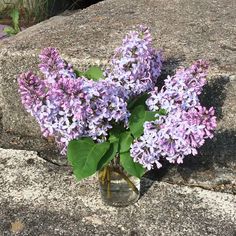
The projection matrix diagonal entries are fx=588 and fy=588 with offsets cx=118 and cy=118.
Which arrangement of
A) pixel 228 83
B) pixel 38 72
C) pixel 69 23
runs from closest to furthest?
pixel 228 83 → pixel 38 72 → pixel 69 23

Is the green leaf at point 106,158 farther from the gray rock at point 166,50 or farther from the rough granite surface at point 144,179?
the gray rock at point 166,50

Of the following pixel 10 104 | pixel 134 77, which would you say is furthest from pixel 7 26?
pixel 134 77

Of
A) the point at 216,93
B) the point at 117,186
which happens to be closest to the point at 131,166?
the point at 117,186

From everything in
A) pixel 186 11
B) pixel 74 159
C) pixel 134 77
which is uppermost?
pixel 134 77

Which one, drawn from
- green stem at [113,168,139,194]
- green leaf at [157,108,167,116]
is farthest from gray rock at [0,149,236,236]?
green leaf at [157,108,167,116]

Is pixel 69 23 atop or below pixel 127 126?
below

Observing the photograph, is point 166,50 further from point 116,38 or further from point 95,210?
point 95,210

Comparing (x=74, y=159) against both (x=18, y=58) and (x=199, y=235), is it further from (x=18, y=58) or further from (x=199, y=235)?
(x=18, y=58)
